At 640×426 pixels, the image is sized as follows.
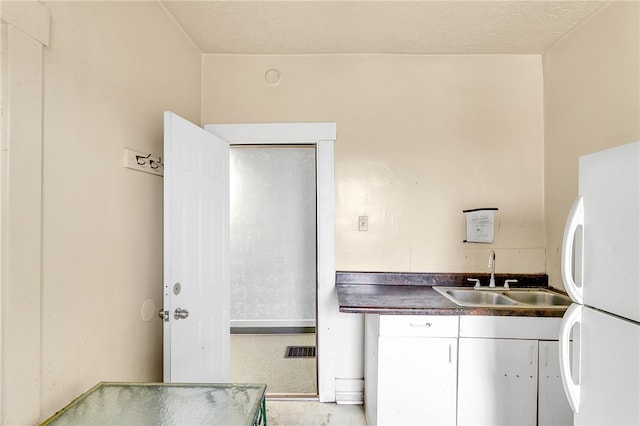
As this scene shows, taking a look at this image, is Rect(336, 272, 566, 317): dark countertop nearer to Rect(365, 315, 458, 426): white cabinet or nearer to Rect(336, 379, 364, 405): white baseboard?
Rect(365, 315, 458, 426): white cabinet

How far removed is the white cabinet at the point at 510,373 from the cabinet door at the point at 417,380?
0.06 metres

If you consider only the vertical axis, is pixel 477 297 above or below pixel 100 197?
below

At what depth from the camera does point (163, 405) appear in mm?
1127

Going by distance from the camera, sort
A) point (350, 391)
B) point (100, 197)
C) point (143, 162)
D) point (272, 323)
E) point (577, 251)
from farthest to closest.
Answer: point (272, 323) < point (350, 391) < point (143, 162) < point (100, 197) < point (577, 251)

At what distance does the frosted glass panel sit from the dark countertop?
1.51 metres

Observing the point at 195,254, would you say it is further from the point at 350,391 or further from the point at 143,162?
the point at 350,391

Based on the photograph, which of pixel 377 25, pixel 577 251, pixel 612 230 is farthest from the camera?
pixel 377 25

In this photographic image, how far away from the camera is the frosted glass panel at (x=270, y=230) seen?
3834 millimetres

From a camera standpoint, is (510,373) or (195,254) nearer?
(510,373)

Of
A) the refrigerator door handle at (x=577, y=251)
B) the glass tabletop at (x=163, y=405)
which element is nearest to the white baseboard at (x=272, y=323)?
the glass tabletop at (x=163, y=405)

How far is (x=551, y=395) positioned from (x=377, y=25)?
7.50ft

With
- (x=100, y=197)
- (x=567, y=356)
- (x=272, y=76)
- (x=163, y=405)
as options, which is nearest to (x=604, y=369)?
(x=567, y=356)

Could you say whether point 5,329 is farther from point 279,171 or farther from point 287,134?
point 279,171

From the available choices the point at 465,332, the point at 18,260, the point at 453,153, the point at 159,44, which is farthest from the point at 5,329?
the point at 453,153
